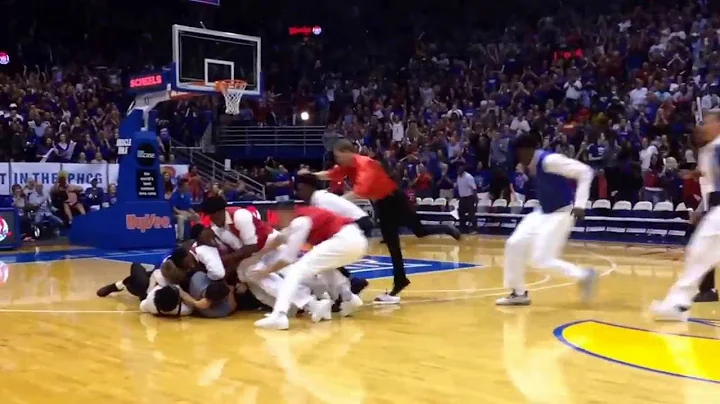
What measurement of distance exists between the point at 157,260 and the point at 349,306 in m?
6.02

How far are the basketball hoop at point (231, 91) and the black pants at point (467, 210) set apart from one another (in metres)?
5.44

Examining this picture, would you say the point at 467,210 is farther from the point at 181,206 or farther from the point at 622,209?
the point at 181,206

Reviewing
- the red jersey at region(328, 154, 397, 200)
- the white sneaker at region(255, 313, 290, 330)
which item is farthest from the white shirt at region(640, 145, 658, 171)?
the white sneaker at region(255, 313, 290, 330)

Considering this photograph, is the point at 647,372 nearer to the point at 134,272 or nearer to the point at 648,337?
the point at 648,337

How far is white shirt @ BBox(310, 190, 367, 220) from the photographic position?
7.16 m

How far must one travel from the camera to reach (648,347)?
573 cm

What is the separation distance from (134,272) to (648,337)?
467 centimetres

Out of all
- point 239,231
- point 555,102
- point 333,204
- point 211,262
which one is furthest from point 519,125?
point 211,262

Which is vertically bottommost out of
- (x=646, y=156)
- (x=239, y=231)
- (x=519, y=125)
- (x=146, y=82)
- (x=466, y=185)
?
(x=239, y=231)

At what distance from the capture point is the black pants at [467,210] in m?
18.2

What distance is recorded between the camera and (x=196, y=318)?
23.6ft

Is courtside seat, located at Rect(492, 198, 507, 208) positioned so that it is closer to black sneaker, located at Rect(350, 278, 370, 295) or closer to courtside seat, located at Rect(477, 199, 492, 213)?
courtside seat, located at Rect(477, 199, 492, 213)

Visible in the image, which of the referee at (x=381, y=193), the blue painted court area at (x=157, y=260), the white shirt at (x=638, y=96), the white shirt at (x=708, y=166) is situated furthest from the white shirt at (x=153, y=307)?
the white shirt at (x=638, y=96)

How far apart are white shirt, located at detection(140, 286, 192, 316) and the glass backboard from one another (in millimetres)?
8385
